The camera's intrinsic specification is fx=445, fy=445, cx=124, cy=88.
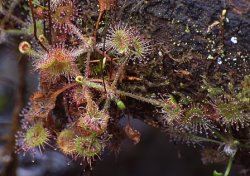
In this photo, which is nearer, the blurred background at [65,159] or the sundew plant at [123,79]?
the sundew plant at [123,79]

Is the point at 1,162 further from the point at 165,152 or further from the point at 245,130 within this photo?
the point at 245,130

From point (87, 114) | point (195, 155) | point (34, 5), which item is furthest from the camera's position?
point (195, 155)

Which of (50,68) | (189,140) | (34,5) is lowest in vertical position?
(189,140)

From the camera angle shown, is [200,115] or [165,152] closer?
[200,115]

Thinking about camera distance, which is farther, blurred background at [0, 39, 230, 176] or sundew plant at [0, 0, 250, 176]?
blurred background at [0, 39, 230, 176]

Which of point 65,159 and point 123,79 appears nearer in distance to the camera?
point 123,79

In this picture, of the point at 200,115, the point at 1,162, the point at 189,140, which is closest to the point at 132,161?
the point at 1,162

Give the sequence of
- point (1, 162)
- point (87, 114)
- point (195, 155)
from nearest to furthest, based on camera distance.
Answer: point (87, 114), point (1, 162), point (195, 155)

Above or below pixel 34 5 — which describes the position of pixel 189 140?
below
